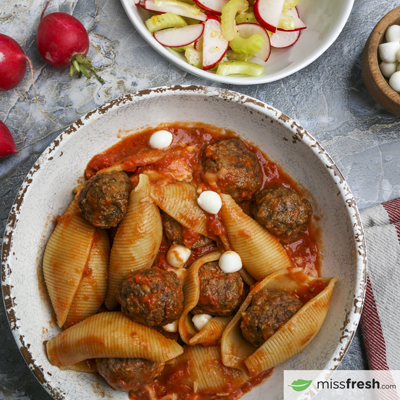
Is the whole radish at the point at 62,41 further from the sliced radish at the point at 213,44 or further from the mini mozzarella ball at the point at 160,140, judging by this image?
the sliced radish at the point at 213,44

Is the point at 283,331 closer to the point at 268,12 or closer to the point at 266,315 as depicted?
the point at 266,315

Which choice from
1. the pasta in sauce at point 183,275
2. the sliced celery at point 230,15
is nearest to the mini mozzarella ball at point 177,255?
the pasta in sauce at point 183,275

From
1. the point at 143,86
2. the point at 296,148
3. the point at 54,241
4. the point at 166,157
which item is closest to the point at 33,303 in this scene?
the point at 54,241

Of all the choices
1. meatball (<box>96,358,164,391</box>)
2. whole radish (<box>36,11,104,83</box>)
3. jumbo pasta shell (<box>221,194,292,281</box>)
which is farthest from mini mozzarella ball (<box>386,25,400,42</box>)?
meatball (<box>96,358,164,391</box>)

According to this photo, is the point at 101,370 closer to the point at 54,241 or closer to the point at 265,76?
the point at 54,241

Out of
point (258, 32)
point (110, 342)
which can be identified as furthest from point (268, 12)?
point (110, 342)

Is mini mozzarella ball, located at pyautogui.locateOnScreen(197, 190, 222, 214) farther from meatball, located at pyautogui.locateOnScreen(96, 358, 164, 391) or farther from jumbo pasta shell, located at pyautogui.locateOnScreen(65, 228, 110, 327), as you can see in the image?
meatball, located at pyautogui.locateOnScreen(96, 358, 164, 391)
